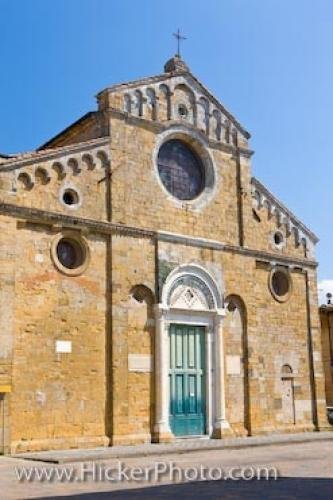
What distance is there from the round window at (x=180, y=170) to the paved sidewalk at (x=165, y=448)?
7379 millimetres

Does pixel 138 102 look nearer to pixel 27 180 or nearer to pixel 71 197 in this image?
pixel 71 197

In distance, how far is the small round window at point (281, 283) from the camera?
23.4 m

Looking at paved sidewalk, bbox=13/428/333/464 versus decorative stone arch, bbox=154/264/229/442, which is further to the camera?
decorative stone arch, bbox=154/264/229/442


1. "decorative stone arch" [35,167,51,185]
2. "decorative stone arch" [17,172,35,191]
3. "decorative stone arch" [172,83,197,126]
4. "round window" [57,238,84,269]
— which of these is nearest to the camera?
"decorative stone arch" [17,172,35,191]

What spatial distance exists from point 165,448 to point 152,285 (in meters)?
4.61

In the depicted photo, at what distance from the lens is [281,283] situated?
23.7m

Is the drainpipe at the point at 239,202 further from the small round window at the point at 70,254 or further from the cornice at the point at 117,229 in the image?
the small round window at the point at 70,254

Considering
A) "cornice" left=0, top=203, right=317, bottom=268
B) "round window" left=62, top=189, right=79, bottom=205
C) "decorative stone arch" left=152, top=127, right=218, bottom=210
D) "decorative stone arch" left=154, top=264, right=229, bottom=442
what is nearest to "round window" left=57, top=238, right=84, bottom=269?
"cornice" left=0, top=203, right=317, bottom=268

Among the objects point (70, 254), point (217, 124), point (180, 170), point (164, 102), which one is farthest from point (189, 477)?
point (217, 124)

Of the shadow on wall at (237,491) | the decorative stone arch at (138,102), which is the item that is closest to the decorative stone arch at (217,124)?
the decorative stone arch at (138,102)

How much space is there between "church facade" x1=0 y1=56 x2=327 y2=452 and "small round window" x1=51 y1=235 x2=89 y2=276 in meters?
0.03

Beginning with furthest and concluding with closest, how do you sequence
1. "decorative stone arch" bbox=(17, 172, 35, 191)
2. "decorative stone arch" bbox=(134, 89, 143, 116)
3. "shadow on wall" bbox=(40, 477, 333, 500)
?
"decorative stone arch" bbox=(134, 89, 143, 116)
"decorative stone arch" bbox=(17, 172, 35, 191)
"shadow on wall" bbox=(40, 477, 333, 500)

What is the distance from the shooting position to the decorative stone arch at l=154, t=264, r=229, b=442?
62.5ft

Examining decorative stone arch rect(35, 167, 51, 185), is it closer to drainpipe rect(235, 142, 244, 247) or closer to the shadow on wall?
drainpipe rect(235, 142, 244, 247)
